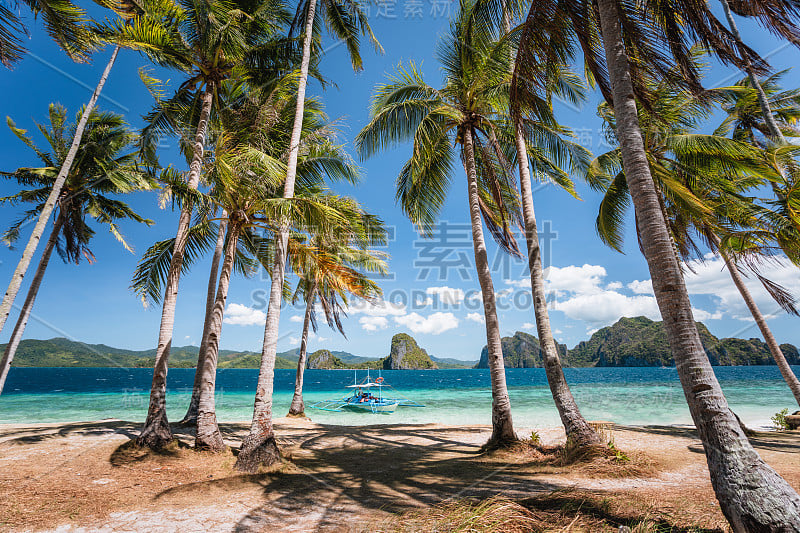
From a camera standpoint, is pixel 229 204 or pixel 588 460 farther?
pixel 229 204

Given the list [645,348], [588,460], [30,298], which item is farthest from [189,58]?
[645,348]

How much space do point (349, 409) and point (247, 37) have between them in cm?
1995

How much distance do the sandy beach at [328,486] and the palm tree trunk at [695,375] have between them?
702 mm

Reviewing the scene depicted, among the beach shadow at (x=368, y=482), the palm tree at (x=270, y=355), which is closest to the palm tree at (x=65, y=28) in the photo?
the palm tree at (x=270, y=355)

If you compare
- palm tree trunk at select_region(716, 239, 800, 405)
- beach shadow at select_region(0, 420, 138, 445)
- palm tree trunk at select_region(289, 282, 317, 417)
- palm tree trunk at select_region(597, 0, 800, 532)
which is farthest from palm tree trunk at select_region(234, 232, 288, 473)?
palm tree trunk at select_region(716, 239, 800, 405)

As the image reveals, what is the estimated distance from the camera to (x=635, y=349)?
106 meters

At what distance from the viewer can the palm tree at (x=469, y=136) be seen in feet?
25.5

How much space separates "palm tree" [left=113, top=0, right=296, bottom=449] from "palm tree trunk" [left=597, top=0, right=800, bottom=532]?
25.2ft

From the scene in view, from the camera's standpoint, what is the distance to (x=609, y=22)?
4051 mm

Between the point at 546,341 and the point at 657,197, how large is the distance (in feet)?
12.9

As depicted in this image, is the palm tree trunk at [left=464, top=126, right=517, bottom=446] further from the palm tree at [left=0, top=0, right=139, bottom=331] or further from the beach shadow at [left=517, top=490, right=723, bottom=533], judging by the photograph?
the palm tree at [left=0, top=0, right=139, bottom=331]

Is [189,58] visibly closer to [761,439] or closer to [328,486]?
[328,486]

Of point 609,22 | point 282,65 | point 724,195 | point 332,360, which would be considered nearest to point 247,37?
point 282,65

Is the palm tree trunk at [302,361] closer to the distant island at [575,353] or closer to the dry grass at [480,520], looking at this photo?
the dry grass at [480,520]
